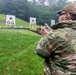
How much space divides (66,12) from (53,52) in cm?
53

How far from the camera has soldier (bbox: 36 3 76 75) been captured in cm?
320

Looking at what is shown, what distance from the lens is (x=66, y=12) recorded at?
11.0 ft

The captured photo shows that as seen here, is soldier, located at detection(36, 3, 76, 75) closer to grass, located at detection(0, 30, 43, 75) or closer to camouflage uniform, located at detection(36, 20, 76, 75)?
camouflage uniform, located at detection(36, 20, 76, 75)

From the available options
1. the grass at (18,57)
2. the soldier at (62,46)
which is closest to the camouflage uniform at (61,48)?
the soldier at (62,46)

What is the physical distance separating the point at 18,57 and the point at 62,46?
26.6ft

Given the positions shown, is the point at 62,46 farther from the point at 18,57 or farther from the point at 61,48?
the point at 18,57

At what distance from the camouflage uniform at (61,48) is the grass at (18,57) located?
657 cm

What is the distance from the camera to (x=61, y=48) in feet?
10.6

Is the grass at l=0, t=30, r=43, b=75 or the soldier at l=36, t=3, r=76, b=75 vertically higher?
the soldier at l=36, t=3, r=76, b=75

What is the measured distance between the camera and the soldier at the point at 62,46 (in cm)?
320

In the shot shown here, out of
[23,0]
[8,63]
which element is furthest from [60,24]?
[23,0]

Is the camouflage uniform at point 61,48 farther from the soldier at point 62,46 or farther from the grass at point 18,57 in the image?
the grass at point 18,57

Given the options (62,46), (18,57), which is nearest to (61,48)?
(62,46)

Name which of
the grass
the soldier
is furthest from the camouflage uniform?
the grass
